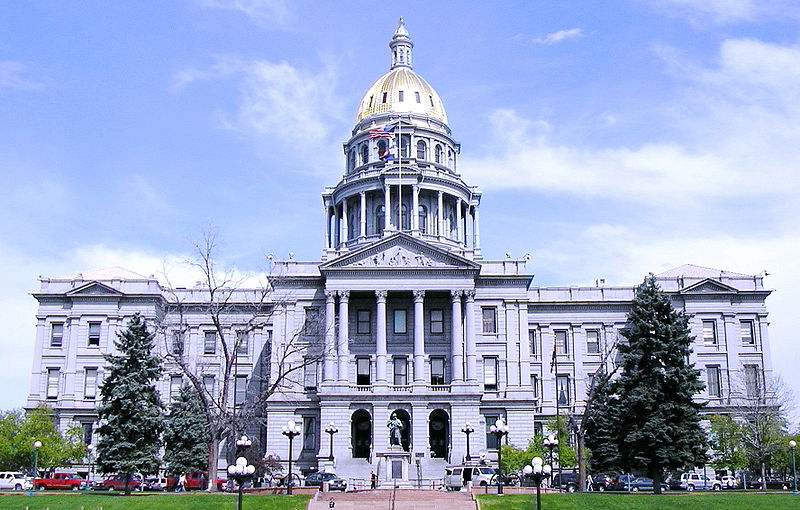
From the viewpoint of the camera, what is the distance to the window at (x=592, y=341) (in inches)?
3095

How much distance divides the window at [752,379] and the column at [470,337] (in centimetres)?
2190

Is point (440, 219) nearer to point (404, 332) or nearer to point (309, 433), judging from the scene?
point (404, 332)

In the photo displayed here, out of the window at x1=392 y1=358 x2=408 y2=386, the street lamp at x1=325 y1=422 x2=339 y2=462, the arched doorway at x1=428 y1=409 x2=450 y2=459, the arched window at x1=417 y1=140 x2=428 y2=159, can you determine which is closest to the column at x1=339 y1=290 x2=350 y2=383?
the window at x1=392 y1=358 x2=408 y2=386

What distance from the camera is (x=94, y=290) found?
76000mm

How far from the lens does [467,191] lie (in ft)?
289

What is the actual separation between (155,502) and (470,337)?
108 feet

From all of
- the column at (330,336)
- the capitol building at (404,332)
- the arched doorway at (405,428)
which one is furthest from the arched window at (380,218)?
the arched doorway at (405,428)

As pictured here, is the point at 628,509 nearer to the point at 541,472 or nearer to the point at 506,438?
the point at 541,472

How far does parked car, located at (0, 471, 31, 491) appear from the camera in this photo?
2336 inches

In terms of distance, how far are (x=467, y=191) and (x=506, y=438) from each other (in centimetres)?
2846

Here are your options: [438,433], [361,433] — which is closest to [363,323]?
[361,433]

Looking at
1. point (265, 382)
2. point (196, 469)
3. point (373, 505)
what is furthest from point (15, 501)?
point (265, 382)

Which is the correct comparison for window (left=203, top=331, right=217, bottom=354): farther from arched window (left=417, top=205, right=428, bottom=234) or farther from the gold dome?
the gold dome

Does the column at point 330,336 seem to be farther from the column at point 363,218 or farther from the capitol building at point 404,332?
the column at point 363,218
